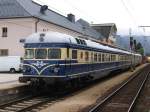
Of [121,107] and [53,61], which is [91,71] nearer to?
[53,61]

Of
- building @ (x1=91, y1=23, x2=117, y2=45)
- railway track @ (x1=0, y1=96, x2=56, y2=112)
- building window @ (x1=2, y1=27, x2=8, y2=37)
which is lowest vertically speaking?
railway track @ (x1=0, y1=96, x2=56, y2=112)

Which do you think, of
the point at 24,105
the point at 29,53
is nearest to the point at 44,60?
the point at 29,53

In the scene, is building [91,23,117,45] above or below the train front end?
above

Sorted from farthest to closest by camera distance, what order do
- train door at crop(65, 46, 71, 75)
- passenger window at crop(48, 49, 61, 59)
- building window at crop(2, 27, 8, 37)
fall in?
building window at crop(2, 27, 8, 37), train door at crop(65, 46, 71, 75), passenger window at crop(48, 49, 61, 59)

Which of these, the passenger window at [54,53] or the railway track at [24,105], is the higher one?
the passenger window at [54,53]

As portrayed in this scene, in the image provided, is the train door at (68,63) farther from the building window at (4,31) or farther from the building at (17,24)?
the building window at (4,31)

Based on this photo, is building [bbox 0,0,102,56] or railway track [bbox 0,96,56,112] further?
building [bbox 0,0,102,56]

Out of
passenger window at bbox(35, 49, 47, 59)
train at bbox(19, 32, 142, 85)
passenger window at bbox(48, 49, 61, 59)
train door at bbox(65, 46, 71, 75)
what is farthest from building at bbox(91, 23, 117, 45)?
passenger window at bbox(48, 49, 61, 59)

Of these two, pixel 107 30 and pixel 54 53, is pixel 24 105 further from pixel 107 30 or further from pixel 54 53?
pixel 107 30

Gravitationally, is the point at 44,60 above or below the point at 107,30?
below

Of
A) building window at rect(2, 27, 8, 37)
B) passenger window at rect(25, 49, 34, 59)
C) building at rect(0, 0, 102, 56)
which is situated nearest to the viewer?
passenger window at rect(25, 49, 34, 59)

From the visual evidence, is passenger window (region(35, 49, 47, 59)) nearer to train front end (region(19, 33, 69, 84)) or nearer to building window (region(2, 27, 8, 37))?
train front end (region(19, 33, 69, 84))

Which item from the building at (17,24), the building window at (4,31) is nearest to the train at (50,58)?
the building at (17,24)

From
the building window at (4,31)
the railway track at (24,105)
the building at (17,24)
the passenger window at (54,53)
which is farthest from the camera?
the building window at (4,31)
